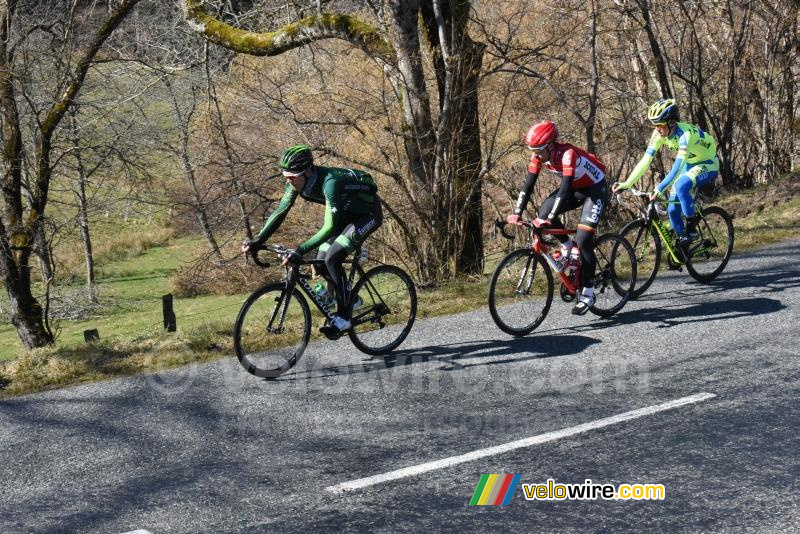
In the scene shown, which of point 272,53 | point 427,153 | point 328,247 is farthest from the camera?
point 272,53

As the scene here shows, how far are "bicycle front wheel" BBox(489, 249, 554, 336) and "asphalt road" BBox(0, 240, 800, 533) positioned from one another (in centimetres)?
18

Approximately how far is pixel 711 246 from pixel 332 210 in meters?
4.81

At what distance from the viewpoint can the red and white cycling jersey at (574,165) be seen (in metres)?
8.28

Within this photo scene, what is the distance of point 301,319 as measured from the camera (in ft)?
25.7

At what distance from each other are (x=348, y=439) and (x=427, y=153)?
6488 millimetres

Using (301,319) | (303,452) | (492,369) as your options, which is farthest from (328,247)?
(303,452)

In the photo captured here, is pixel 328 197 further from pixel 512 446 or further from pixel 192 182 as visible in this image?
pixel 192 182

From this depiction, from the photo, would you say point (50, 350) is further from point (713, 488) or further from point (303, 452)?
point (713, 488)

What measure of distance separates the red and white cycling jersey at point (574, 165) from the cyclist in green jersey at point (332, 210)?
5.74 feet

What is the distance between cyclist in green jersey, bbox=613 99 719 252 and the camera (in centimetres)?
954

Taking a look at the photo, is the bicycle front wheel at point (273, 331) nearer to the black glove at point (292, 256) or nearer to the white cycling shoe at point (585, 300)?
the black glove at point (292, 256)

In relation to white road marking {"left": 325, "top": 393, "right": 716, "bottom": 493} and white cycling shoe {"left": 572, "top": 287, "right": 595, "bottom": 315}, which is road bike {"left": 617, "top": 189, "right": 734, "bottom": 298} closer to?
white cycling shoe {"left": 572, "top": 287, "right": 595, "bottom": 315}

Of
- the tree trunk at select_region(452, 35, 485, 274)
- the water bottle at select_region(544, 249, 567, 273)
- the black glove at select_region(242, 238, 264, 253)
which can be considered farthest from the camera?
the tree trunk at select_region(452, 35, 485, 274)

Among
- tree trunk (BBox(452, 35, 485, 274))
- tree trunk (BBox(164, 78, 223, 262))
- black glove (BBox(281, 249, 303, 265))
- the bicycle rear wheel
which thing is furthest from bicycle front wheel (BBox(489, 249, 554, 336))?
tree trunk (BBox(164, 78, 223, 262))
